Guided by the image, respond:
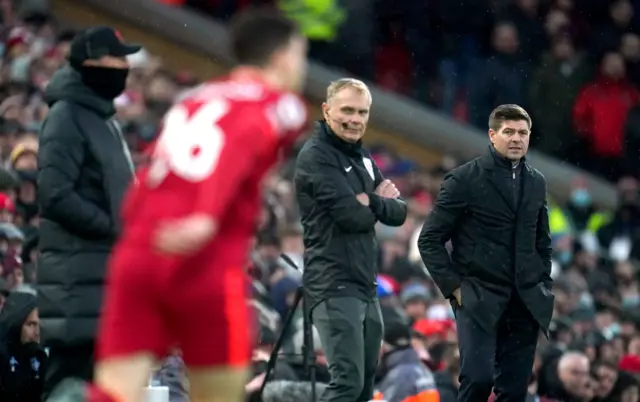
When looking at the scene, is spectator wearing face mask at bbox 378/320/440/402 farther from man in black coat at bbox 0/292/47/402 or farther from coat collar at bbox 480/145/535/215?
man in black coat at bbox 0/292/47/402

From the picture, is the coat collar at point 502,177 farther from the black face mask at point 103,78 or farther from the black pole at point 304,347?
the black face mask at point 103,78

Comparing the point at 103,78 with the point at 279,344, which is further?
the point at 279,344

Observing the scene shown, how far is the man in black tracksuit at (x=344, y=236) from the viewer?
10.2 m

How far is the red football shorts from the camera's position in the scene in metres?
7.38

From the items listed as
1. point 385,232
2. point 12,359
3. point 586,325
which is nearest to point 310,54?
point 385,232

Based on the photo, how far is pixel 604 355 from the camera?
15.2 meters

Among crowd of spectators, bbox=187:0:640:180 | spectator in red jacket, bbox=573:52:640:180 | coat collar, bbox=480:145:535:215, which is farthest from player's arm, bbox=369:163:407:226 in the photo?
spectator in red jacket, bbox=573:52:640:180

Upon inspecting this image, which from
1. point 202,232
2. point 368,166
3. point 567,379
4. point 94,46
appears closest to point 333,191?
point 368,166

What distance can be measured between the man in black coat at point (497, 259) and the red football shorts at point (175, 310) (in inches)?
122

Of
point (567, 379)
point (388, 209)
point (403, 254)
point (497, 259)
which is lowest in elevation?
point (567, 379)

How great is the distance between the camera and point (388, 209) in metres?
10.4

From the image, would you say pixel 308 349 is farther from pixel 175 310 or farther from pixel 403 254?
pixel 403 254

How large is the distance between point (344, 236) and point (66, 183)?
1.78 metres

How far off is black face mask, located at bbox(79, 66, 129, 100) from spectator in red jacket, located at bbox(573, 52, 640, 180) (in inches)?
494
